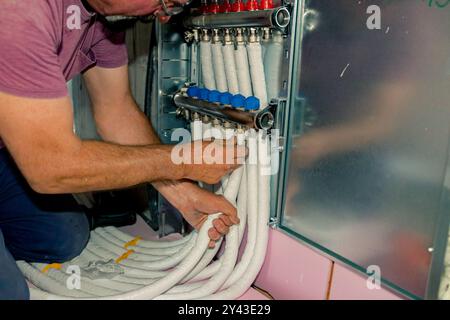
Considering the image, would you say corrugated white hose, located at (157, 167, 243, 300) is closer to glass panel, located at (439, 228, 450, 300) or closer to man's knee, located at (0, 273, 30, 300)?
man's knee, located at (0, 273, 30, 300)

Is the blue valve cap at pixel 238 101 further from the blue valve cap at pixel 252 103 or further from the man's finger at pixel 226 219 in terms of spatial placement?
the man's finger at pixel 226 219

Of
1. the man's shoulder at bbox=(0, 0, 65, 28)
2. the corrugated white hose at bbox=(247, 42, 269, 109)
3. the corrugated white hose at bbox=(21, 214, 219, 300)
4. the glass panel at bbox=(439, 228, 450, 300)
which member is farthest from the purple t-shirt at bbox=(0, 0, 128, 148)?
the glass panel at bbox=(439, 228, 450, 300)

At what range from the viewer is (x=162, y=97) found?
1372 mm

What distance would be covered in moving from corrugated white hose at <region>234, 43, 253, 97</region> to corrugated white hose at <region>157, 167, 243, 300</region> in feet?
0.68

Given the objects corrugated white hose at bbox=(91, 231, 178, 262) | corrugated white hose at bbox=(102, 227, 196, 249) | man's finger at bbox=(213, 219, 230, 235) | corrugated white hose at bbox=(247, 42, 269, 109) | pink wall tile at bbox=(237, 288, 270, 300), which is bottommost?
pink wall tile at bbox=(237, 288, 270, 300)

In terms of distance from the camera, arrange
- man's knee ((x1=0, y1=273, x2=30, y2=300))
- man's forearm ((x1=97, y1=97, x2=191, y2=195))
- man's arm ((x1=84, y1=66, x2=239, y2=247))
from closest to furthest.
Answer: man's knee ((x1=0, y1=273, x2=30, y2=300)), man's arm ((x1=84, y1=66, x2=239, y2=247)), man's forearm ((x1=97, y1=97, x2=191, y2=195))

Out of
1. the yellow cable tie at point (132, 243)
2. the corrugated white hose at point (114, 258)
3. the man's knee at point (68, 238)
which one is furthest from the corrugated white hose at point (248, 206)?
the man's knee at point (68, 238)

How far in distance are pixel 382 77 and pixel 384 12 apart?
120mm

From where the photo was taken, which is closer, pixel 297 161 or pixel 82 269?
pixel 297 161

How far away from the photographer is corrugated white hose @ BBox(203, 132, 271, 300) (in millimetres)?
1045

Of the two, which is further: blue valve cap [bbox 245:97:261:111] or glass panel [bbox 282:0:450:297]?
blue valve cap [bbox 245:97:261:111]

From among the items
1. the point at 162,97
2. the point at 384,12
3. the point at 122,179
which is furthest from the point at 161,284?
the point at 384,12

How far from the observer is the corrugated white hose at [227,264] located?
105cm
